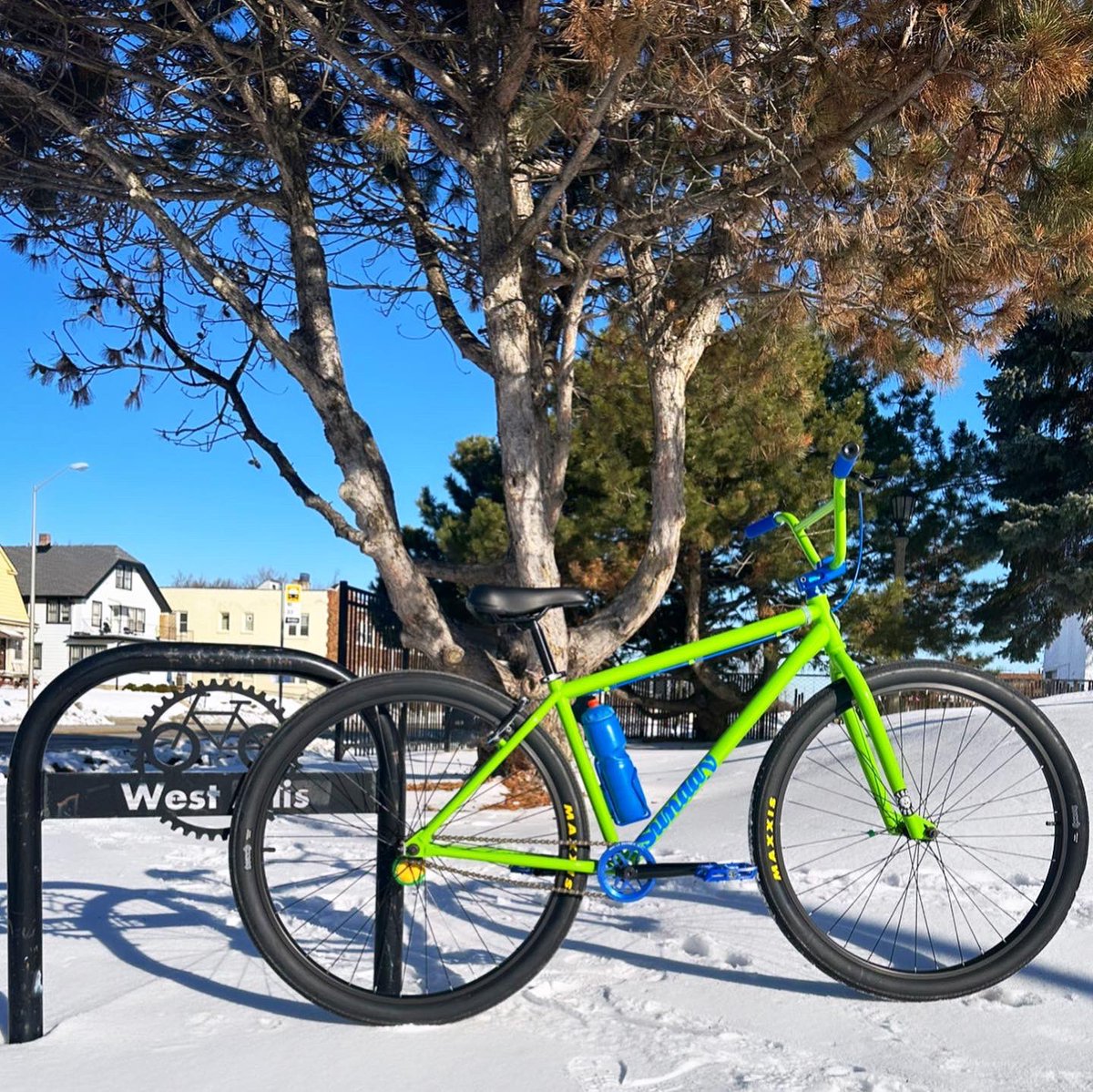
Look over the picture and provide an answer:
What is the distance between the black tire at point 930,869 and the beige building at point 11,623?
1606 inches

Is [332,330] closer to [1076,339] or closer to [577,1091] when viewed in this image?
[577,1091]

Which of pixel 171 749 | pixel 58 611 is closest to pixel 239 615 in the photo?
pixel 58 611

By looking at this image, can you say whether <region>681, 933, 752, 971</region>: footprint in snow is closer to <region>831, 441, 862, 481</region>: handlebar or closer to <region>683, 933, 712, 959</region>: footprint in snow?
<region>683, 933, 712, 959</region>: footprint in snow

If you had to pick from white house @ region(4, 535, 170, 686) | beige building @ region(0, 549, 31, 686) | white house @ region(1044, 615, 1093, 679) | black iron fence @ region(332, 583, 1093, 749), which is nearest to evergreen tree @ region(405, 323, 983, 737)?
black iron fence @ region(332, 583, 1093, 749)

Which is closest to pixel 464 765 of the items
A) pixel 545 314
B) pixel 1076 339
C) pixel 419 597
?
pixel 419 597

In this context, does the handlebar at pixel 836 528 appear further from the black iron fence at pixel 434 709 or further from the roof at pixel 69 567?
the roof at pixel 69 567

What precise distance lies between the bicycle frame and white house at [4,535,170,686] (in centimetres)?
4914

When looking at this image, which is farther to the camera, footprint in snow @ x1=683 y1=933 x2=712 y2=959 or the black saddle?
footprint in snow @ x1=683 y1=933 x2=712 y2=959

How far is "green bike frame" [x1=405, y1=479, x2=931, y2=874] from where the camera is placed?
246 centimetres

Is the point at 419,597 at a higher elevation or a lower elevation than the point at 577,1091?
higher

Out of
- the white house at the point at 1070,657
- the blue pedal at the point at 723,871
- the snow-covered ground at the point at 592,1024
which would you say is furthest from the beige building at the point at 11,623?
the blue pedal at the point at 723,871

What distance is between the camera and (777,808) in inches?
98.0

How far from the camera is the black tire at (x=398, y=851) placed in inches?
92.3

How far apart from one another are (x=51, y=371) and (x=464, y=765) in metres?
7.73
